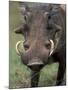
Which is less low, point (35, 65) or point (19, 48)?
point (19, 48)

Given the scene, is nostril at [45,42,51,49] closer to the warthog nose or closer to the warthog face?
the warthog face

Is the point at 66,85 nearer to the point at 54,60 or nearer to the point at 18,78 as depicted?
the point at 54,60

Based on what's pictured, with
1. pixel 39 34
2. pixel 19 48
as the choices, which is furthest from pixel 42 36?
pixel 19 48

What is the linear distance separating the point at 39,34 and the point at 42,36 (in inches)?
1.2

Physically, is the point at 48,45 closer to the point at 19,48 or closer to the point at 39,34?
the point at 39,34

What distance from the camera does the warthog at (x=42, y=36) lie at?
5.24ft

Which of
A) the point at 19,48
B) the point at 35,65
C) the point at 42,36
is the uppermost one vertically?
the point at 42,36

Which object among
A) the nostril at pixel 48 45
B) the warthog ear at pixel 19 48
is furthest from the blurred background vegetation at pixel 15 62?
the nostril at pixel 48 45

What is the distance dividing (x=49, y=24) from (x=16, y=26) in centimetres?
29

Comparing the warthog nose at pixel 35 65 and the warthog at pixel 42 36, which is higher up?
the warthog at pixel 42 36

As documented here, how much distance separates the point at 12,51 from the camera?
62.0 inches

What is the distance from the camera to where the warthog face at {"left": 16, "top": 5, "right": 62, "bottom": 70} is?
1596 mm

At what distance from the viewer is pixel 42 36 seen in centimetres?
162

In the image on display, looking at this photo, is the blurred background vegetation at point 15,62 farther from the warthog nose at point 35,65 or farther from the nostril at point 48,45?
the nostril at point 48,45
